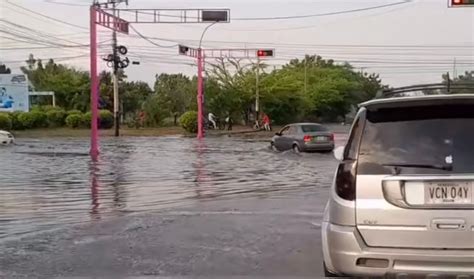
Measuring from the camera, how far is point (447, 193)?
475 centimetres

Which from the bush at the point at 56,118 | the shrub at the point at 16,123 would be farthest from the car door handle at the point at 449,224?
the bush at the point at 56,118

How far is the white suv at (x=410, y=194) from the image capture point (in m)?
4.71

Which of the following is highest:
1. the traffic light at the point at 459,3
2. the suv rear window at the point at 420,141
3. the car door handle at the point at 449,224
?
the traffic light at the point at 459,3

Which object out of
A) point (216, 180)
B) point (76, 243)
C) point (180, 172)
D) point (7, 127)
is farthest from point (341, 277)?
point (7, 127)

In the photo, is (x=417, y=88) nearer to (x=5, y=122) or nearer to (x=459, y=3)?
(x=459, y=3)

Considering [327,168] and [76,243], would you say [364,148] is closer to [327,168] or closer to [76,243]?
[76,243]

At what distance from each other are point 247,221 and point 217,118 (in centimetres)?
5490

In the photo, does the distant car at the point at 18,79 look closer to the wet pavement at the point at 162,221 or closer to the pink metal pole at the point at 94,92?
the pink metal pole at the point at 94,92

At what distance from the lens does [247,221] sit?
10102mm

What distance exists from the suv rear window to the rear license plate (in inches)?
3.6

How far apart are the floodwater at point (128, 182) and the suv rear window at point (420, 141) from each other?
597 centimetres

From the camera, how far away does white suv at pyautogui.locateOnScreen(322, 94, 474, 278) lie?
15.5 ft

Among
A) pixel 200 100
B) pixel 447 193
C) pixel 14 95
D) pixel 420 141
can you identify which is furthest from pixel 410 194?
pixel 14 95

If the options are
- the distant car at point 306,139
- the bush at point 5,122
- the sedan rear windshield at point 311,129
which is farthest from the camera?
the bush at point 5,122
